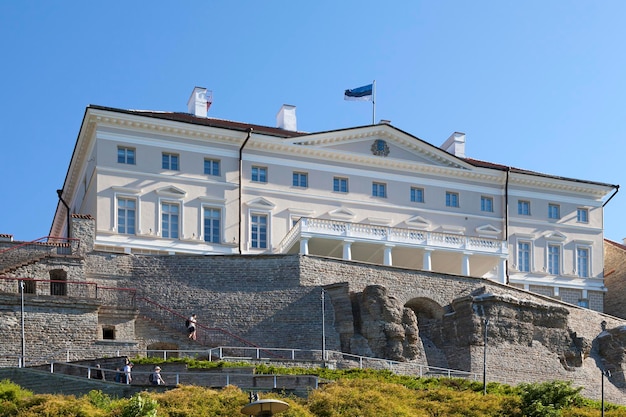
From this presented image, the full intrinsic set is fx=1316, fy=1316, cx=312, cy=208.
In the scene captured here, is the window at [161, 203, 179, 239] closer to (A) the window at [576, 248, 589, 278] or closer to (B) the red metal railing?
(B) the red metal railing

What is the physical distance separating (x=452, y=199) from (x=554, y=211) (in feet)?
21.4

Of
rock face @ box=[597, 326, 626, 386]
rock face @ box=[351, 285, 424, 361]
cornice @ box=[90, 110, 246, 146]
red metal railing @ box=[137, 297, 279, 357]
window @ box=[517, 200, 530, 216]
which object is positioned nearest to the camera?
red metal railing @ box=[137, 297, 279, 357]

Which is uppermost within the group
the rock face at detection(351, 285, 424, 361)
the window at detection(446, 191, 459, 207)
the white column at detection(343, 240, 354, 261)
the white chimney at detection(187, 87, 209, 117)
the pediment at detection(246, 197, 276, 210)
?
the white chimney at detection(187, 87, 209, 117)

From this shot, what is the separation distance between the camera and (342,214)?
6581 cm

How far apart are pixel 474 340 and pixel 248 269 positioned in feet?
33.5

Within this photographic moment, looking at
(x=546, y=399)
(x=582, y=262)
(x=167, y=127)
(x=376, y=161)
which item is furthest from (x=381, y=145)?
(x=546, y=399)

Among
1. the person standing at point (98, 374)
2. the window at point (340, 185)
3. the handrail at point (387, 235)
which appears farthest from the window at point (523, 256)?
the person standing at point (98, 374)

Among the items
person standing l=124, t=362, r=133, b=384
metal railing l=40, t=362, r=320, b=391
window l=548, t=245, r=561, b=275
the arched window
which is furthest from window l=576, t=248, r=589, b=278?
person standing l=124, t=362, r=133, b=384

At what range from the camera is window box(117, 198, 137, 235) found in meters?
60.1

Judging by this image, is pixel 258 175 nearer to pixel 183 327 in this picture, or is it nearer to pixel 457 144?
pixel 183 327

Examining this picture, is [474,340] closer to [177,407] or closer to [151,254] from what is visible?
[151,254]

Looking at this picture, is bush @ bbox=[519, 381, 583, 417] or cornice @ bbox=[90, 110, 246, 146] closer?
bush @ bbox=[519, 381, 583, 417]

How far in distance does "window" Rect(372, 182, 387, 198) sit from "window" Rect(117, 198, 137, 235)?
13.0 m

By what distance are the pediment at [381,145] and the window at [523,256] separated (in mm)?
5130
